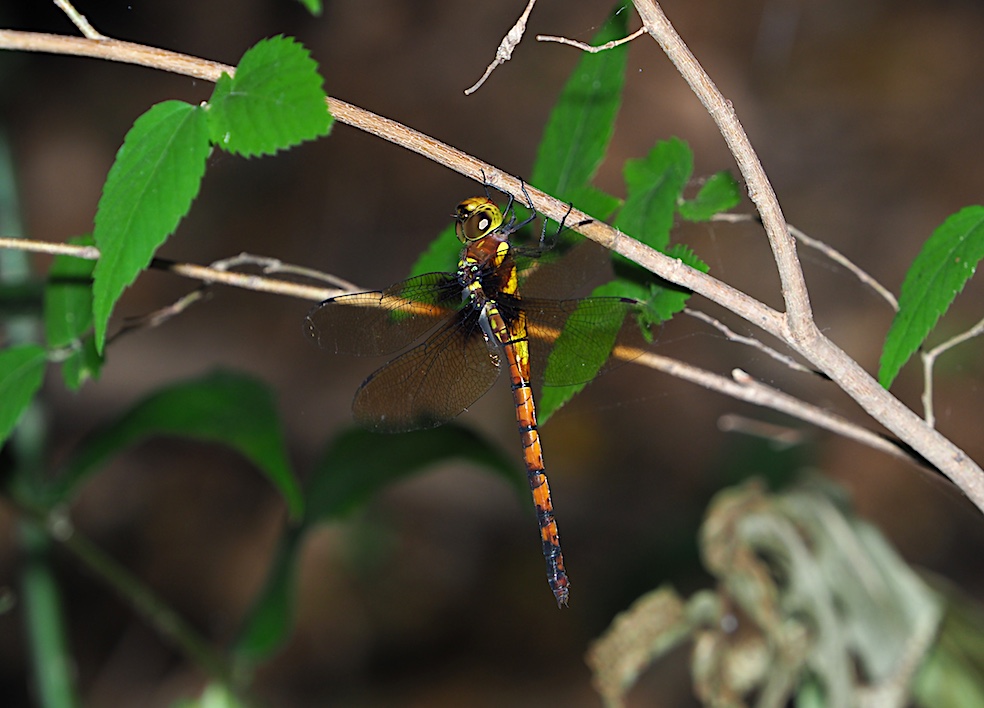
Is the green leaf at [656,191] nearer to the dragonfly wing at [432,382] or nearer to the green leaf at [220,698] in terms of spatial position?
the dragonfly wing at [432,382]

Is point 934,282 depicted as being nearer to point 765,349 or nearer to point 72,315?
point 765,349

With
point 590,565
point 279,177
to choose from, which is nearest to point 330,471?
point 590,565

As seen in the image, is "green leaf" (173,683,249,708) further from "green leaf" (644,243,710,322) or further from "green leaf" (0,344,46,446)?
"green leaf" (644,243,710,322)

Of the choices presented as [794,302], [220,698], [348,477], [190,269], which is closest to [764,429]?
[348,477]

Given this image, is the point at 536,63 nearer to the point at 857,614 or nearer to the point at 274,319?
the point at 274,319

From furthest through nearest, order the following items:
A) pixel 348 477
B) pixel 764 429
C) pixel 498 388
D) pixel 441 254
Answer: pixel 498 388
pixel 764 429
pixel 348 477
pixel 441 254

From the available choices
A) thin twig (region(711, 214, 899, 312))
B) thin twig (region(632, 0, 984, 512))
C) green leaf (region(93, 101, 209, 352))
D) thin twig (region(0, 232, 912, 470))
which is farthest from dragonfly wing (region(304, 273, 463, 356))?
thin twig (region(632, 0, 984, 512))
